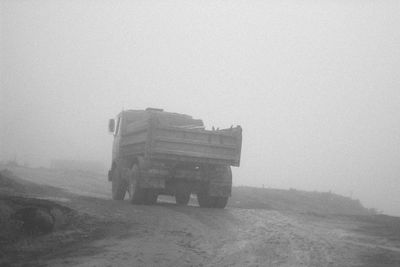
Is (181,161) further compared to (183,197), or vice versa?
(183,197)

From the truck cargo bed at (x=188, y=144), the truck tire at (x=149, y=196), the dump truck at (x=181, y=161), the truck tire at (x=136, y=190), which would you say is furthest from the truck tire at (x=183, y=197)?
the truck cargo bed at (x=188, y=144)

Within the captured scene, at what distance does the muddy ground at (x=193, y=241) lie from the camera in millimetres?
6156

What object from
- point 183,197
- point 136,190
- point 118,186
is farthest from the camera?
point 118,186

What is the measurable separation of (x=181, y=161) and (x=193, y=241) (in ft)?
16.7

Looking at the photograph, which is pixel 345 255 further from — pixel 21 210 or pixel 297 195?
pixel 297 195

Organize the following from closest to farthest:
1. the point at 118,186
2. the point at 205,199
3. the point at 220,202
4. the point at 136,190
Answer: the point at 136,190 < the point at 220,202 < the point at 205,199 < the point at 118,186

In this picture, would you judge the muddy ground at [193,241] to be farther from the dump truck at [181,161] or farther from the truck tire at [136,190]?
the dump truck at [181,161]

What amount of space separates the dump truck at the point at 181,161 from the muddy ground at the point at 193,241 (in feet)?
4.14

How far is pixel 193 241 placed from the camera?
7.50m

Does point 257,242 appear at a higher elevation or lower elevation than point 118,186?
lower

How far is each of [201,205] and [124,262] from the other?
781cm

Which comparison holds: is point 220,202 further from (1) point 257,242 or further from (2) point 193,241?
(2) point 193,241

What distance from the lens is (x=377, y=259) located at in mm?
6621

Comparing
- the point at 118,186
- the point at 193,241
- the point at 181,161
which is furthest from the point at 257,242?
the point at 118,186
